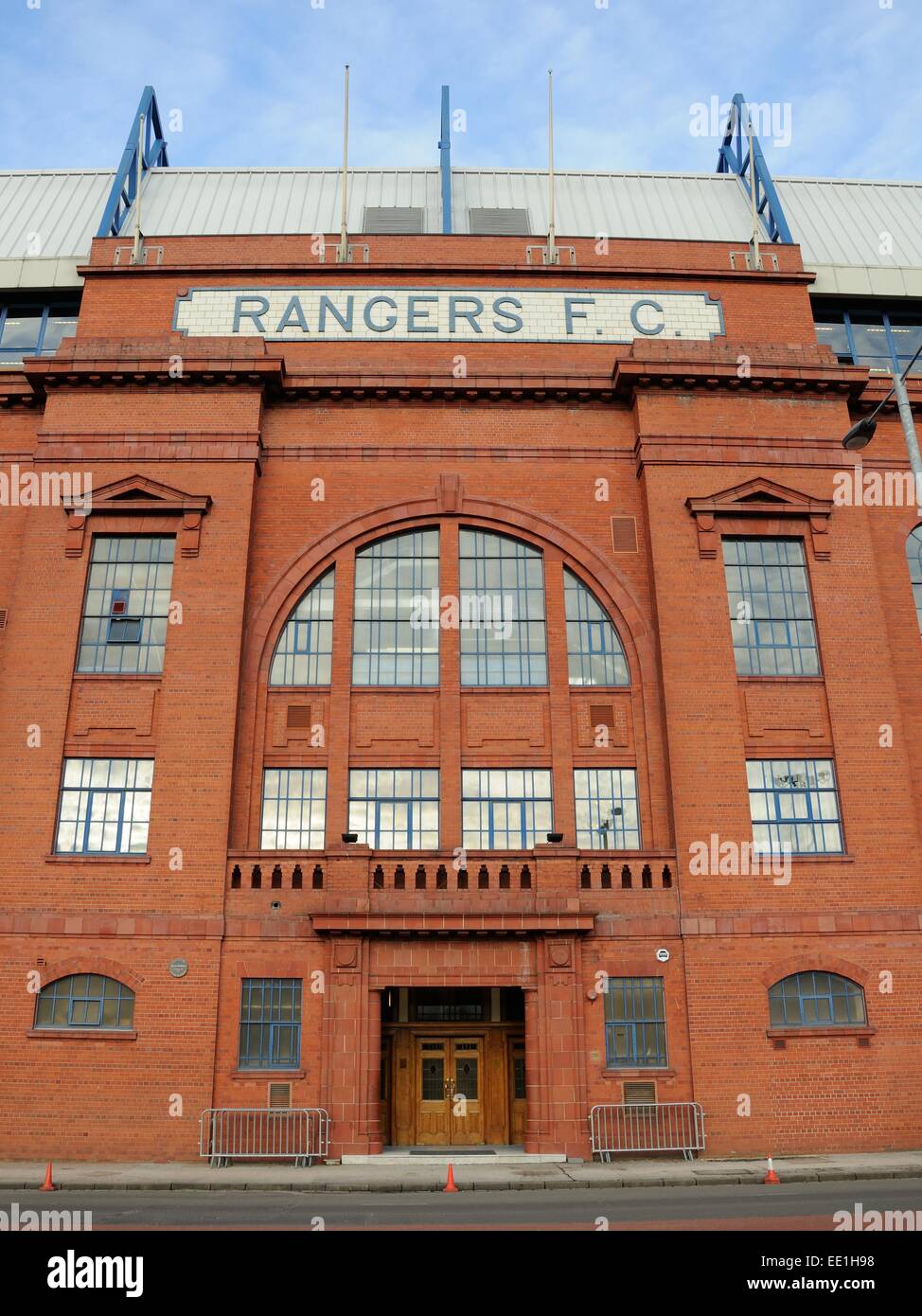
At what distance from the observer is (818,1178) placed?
661 inches

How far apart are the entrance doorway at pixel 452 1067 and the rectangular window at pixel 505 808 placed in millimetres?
3123

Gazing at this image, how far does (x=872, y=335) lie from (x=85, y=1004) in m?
26.6

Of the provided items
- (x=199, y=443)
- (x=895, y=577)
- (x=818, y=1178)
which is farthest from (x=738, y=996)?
(x=199, y=443)

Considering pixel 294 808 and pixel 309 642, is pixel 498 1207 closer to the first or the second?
pixel 294 808

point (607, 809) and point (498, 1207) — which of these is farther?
point (607, 809)

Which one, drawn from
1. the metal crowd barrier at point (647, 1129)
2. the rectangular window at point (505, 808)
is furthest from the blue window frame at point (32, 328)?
the metal crowd barrier at point (647, 1129)

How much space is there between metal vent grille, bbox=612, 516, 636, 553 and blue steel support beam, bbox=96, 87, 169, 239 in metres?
16.8

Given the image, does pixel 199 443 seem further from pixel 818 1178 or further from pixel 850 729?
pixel 818 1178

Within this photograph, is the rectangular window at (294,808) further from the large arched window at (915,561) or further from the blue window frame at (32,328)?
the large arched window at (915,561)

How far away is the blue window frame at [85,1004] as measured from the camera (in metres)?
19.8

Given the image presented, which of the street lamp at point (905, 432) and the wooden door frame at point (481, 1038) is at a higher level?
the street lamp at point (905, 432)

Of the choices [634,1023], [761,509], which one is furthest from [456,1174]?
[761,509]

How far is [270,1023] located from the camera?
20.0 metres

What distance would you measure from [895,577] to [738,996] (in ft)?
36.3
